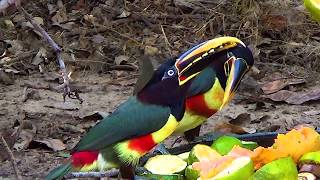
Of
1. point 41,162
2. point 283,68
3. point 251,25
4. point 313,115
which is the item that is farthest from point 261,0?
point 41,162

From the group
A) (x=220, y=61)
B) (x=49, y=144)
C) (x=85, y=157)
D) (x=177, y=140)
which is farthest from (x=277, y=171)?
(x=49, y=144)

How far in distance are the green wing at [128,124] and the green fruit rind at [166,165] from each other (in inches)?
2.9

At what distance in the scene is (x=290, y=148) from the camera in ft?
4.91

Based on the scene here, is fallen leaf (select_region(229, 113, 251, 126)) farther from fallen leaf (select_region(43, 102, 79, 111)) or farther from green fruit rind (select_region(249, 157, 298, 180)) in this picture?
green fruit rind (select_region(249, 157, 298, 180))

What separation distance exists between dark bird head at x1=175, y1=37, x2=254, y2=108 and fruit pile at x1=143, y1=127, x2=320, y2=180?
17cm

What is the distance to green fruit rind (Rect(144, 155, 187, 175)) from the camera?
1.50 metres

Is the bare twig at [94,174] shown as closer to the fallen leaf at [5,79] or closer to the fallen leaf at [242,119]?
the fallen leaf at [242,119]

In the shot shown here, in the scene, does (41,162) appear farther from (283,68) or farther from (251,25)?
(251,25)

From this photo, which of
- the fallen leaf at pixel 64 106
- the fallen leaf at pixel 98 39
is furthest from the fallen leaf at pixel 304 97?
the fallen leaf at pixel 98 39

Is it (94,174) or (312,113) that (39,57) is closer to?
(312,113)

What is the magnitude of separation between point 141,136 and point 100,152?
0.10 metres

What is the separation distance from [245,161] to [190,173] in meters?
0.12

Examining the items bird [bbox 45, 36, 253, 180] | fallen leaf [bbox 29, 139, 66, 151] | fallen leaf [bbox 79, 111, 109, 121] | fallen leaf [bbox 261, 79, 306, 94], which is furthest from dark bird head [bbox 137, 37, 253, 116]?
fallen leaf [bbox 261, 79, 306, 94]

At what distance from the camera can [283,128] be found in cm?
288
